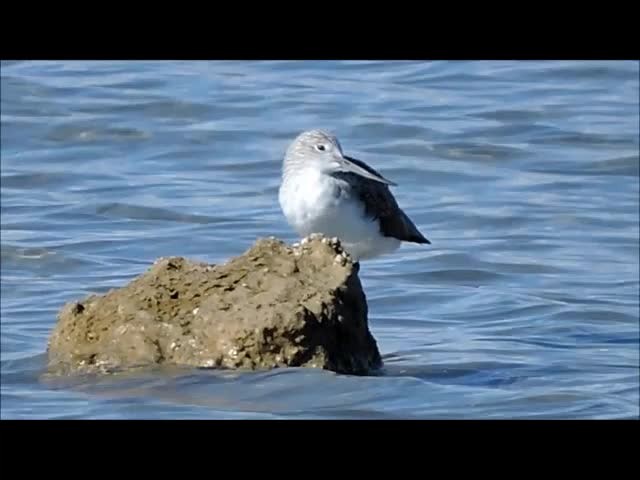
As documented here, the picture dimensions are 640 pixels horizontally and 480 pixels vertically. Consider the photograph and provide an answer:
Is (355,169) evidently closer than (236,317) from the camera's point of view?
No

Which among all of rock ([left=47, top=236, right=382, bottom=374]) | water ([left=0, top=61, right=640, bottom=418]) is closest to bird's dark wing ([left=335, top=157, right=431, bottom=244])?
water ([left=0, top=61, right=640, bottom=418])

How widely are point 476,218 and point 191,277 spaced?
5614mm

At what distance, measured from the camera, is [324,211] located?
7902mm

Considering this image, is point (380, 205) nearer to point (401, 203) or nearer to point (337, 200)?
point (337, 200)

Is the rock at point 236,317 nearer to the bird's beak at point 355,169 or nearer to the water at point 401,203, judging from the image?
the water at point 401,203

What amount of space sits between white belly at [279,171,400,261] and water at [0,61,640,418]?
24.2 inches

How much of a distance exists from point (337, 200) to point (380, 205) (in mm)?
386

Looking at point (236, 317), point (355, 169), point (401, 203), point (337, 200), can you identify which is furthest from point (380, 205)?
point (401, 203)

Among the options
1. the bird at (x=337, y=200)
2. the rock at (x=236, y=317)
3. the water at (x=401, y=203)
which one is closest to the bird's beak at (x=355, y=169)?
the bird at (x=337, y=200)

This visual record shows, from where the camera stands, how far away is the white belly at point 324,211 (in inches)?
311
